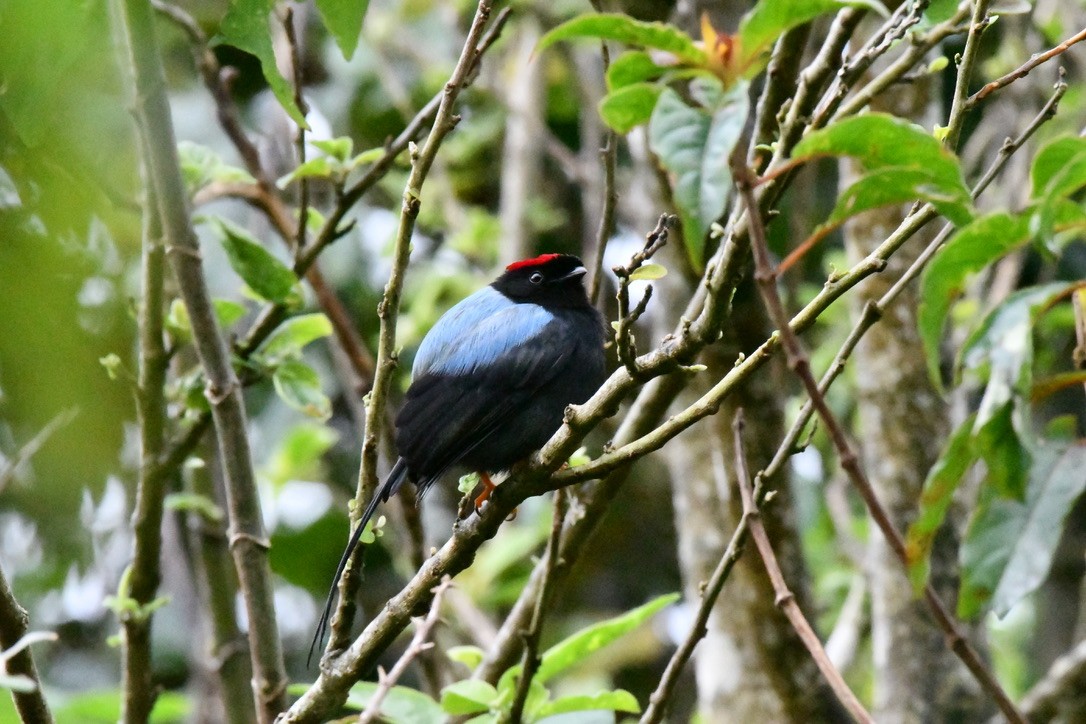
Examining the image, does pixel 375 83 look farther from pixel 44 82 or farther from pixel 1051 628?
pixel 44 82

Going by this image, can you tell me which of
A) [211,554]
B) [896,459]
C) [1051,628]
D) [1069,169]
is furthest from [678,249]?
[1051,628]

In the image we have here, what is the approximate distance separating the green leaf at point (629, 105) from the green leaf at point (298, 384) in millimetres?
1886

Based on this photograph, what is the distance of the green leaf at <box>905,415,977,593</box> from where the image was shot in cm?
150

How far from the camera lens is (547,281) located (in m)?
4.27

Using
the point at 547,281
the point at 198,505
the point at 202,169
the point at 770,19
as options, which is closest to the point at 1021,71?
the point at 770,19

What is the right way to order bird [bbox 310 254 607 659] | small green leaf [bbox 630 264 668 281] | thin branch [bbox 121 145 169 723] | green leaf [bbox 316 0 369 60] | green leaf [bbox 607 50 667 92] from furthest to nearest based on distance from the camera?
bird [bbox 310 254 607 659] → thin branch [bbox 121 145 169 723] → small green leaf [bbox 630 264 668 281] → green leaf [bbox 316 0 369 60] → green leaf [bbox 607 50 667 92]

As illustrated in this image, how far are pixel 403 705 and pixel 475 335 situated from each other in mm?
1405

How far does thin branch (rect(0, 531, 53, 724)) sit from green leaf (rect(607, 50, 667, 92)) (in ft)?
5.33

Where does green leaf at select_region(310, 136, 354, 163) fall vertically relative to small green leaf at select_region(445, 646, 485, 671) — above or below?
above

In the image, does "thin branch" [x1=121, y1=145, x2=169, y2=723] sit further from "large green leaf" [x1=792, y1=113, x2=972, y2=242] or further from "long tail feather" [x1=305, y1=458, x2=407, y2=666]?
"large green leaf" [x1=792, y1=113, x2=972, y2=242]

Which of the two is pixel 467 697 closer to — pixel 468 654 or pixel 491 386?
pixel 468 654

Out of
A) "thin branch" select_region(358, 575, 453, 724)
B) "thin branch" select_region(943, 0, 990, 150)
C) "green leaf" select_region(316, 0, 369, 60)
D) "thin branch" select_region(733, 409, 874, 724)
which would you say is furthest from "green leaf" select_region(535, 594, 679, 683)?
"green leaf" select_region(316, 0, 369, 60)

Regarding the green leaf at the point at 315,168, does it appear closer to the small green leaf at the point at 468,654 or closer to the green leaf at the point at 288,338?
the green leaf at the point at 288,338

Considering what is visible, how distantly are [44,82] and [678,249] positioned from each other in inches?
95.4
